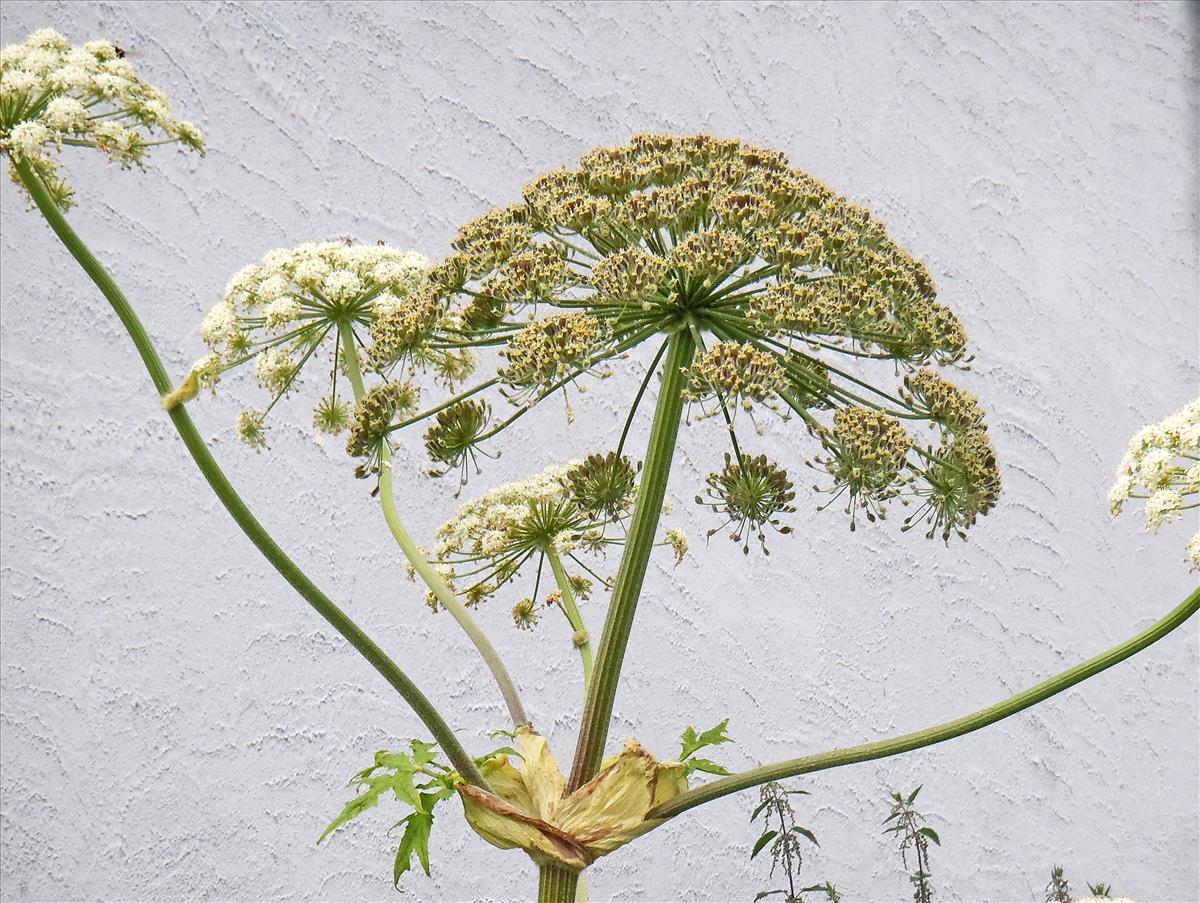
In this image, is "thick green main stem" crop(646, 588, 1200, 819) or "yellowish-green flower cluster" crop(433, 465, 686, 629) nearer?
"thick green main stem" crop(646, 588, 1200, 819)

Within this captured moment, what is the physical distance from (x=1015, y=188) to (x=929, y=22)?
0.37 meters

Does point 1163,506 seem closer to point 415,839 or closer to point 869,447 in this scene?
point 869,447

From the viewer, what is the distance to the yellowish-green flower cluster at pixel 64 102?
554mm

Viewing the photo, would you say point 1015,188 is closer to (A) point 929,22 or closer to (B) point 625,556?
(A) point 929,22

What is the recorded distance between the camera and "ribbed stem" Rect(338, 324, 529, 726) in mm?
604

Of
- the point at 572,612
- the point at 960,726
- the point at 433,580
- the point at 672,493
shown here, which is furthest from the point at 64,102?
the point at 672,493

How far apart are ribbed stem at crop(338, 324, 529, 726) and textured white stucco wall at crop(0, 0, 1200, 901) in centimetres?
94

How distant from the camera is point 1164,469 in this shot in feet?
2.13

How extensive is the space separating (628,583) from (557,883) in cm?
14

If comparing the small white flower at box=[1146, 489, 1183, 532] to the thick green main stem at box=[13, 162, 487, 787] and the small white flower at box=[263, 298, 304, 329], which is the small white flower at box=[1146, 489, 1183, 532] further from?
the small white flower at box=[263, 298, 304, 329]

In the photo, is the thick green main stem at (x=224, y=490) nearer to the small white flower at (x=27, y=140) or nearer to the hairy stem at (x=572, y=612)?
the small white flower at (x=27, y=140)

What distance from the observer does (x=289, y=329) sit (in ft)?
2.52

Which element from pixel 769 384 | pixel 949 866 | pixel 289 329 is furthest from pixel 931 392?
pixel 949 866

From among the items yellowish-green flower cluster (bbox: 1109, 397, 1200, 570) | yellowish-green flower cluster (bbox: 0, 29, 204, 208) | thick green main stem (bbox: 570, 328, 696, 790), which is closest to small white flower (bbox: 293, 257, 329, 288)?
yellowish-green flower cluster (bbox: 0, 29, 204, 208)
